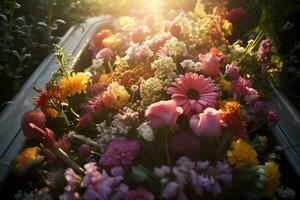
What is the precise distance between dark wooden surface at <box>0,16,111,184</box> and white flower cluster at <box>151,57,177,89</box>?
691mm

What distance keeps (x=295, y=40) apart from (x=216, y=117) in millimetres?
1213

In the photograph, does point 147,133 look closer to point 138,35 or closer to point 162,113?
point 162,113

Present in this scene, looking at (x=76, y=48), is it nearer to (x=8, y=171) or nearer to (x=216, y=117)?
(x=8, y=171)

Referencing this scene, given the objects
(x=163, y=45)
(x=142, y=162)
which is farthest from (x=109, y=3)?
(x=142, y=162)

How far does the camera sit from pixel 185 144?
72.9 inches

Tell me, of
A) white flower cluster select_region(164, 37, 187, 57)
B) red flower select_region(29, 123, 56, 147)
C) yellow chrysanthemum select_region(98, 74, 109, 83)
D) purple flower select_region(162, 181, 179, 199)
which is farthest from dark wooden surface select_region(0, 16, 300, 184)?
purple flower select_region(162, 181, 179, 199)

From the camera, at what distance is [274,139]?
2.17 metres

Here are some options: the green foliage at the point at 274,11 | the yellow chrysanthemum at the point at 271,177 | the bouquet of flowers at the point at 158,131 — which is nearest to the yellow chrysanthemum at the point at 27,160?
the bouquet of flowers at the point at 158,131

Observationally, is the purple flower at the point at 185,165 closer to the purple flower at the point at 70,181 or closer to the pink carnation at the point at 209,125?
the pink carnation at the point at 209,125

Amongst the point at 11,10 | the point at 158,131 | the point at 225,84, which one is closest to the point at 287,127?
the point at 225,84

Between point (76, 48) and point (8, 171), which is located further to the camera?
point (76, 48)

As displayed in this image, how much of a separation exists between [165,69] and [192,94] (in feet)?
0.88

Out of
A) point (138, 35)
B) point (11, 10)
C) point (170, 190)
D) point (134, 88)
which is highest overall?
point (11, 10)

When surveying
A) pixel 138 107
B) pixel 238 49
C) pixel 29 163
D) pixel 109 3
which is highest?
pixel 109 3
